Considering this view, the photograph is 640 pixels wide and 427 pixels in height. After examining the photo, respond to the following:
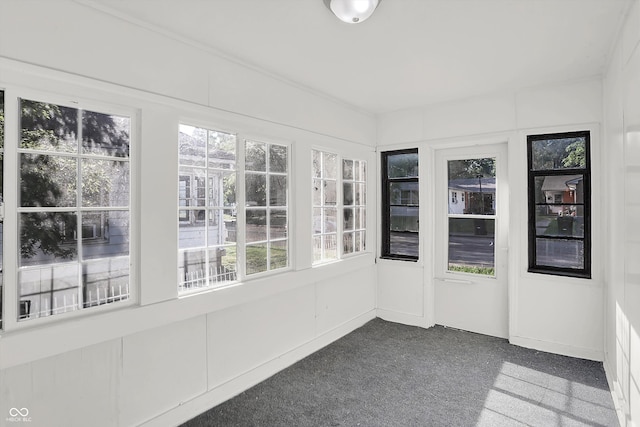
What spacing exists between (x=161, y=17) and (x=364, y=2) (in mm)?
1298

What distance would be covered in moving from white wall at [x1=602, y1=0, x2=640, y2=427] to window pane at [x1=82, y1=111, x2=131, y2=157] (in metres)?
3.10

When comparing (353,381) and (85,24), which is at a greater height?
(85,24)

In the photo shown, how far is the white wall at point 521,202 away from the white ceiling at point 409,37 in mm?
316

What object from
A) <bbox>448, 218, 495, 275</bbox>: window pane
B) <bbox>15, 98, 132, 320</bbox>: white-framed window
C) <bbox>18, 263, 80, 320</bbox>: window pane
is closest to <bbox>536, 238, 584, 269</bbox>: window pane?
<bbox>448, 218, 495, 275</bbox>: window pane

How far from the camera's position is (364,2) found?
2.00 metres

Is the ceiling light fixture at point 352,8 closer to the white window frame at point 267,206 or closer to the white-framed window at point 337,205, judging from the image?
the white window frame at point 267,206

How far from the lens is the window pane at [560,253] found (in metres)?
3.57

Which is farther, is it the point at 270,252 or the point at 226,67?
the point at 270,252

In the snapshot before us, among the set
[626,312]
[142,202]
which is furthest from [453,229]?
[142,202]

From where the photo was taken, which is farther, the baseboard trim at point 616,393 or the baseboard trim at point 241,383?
the baseboard trim at point 241,383

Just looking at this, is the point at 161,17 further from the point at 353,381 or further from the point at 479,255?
the point at 479,255

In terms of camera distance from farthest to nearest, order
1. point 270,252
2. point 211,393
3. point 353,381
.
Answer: point 270,252
point 353,381
point 211,393

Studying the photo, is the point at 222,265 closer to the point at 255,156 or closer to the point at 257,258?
the point at 257,258

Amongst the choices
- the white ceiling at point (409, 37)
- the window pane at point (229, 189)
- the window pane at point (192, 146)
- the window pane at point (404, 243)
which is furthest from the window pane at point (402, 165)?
the window pane at point (192, 146)
